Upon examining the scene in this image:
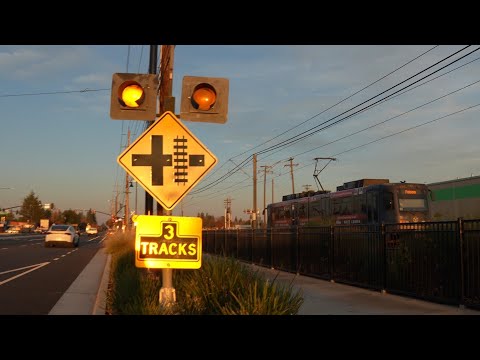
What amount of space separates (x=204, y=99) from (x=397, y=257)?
649cm

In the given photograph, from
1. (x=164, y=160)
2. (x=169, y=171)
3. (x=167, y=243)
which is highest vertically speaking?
(x=164, y=160)

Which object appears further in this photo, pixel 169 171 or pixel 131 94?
pixel 131 94

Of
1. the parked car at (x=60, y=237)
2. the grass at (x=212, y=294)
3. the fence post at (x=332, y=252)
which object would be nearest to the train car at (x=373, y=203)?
the fence post at (x=332, y=252)

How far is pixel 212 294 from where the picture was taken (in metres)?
7.65

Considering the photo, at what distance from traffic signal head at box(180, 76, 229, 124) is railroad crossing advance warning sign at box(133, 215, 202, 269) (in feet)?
4.70

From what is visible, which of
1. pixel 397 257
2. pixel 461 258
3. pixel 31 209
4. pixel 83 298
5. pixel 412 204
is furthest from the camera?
pixel 31 209

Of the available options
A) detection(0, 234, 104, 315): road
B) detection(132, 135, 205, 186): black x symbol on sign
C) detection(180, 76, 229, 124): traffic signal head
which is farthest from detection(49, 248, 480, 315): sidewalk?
detection(180, 76, 229, 124): traffic signal head

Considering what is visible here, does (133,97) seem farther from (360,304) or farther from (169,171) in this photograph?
(360,304)

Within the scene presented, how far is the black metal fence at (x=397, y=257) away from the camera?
959 cm

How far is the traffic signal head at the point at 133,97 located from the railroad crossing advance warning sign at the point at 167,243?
1.47m

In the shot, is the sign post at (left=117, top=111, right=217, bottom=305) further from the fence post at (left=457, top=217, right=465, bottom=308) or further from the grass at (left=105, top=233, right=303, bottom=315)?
the fence post at (left=457, top=217, right=465, bottom=308)

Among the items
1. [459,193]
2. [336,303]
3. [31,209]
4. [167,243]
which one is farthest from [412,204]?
[31,209]

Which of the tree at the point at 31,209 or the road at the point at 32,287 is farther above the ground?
the tree at the point at 31,209

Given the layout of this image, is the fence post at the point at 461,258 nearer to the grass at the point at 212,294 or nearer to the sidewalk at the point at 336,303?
the sidewalk at the point at 336,303
